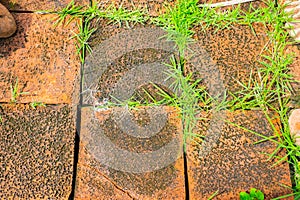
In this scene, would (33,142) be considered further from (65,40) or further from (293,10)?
(293,10)

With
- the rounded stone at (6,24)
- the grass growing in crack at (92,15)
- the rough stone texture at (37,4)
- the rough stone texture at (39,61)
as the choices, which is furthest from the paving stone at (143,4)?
the rounded stone at (6,24)

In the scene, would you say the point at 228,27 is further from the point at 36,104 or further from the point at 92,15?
the point at 36,104

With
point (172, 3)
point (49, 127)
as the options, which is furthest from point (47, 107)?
point (172, 3)

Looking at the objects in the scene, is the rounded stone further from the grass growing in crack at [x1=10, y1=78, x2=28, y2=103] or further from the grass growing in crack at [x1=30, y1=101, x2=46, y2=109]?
the grass growing in crack at [x1=30, y1=101, x2=46, y2=109]

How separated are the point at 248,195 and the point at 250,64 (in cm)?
79

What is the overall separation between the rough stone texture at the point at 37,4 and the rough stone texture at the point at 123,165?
0.73 meters

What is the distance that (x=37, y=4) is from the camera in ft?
8.43

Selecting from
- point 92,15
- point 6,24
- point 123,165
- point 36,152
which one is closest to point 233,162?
point 123,165

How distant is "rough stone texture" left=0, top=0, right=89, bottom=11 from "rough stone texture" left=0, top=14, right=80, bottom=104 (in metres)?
0.06

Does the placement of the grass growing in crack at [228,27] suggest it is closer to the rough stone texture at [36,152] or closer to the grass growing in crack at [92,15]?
the grass growing in crack at [92,15]

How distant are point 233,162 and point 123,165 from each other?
1.98 ft

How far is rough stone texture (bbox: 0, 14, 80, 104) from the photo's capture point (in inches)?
93.0

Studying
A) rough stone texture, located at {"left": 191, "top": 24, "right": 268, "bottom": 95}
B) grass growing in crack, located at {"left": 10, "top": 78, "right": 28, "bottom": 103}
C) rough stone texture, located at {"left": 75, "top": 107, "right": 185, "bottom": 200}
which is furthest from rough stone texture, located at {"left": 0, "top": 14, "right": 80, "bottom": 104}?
rough stone texture, located at {"left": 191, "top": 24, "right": 268, "bottom": 95}

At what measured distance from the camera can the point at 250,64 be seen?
2463 mm
